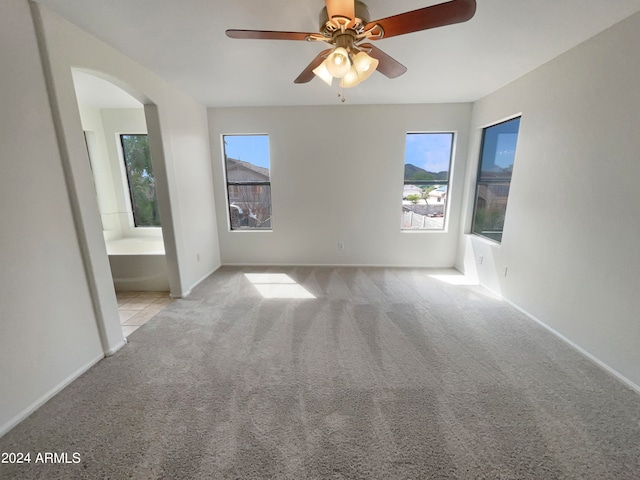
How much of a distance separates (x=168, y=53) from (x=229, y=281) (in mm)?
2619

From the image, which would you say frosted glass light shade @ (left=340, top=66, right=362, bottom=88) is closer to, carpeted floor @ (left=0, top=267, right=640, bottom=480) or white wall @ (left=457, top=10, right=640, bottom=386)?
white wall @ (left=457, top=10, right=640, bottom=386)

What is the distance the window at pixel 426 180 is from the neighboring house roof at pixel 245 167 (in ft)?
7.22

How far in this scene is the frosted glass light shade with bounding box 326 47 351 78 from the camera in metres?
1.39

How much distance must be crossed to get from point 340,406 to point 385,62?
233 centimetres

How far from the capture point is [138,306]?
9.36 ft

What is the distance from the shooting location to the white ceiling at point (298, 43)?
159 centimetres

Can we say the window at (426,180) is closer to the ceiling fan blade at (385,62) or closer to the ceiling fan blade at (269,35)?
the ceiling fan blade at (385,62)

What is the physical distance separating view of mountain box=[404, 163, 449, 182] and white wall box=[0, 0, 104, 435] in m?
3.85

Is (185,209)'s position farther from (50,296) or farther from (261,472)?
(261,472)

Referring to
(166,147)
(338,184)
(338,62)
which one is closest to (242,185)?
(166,147)

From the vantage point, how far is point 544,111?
237 centimetres

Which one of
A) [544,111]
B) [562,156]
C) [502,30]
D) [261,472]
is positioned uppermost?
[502,30]

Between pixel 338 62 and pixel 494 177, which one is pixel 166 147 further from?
pixel 494 177

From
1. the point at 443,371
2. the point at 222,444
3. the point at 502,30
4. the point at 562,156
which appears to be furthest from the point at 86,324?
the point at 562,156
